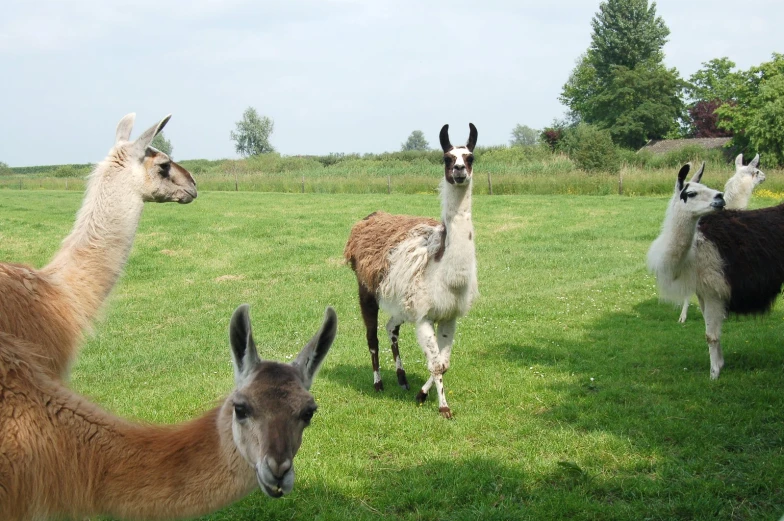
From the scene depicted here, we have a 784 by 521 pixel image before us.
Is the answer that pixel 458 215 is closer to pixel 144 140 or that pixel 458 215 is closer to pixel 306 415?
pixel 144 140

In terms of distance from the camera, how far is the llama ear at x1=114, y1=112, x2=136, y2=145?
545 centimetres

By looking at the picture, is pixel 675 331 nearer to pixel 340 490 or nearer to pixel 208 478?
pixel 340 490

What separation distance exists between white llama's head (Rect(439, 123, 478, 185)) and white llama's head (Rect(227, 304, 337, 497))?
3342mm

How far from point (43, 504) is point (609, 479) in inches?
141

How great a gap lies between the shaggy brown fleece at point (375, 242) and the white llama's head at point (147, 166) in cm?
230

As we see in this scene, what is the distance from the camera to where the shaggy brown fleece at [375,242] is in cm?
726

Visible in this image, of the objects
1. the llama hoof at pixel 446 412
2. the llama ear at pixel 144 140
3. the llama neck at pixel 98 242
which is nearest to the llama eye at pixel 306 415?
the llama neck at pixel 98 242

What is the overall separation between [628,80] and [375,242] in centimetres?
5742

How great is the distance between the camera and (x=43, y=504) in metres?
2.74

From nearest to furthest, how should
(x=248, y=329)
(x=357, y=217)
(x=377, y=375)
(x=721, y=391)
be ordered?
(x=248, y=329), (x=721, y=391), (x=377, y=375), (x=357, y=217)

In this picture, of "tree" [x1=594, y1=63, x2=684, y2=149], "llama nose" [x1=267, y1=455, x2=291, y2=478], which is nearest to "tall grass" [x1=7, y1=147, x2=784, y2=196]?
"tree" [x1=594, y1=63, x2=684, y2=149]

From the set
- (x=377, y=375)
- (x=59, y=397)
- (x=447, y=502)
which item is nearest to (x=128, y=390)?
(x=377, y=375)

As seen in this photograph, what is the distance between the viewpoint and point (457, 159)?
614 cm

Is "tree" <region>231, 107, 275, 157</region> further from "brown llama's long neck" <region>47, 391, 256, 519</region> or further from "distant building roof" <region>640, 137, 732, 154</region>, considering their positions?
"brown llama's long neck" <region>47, 391, 256, 519</region>
